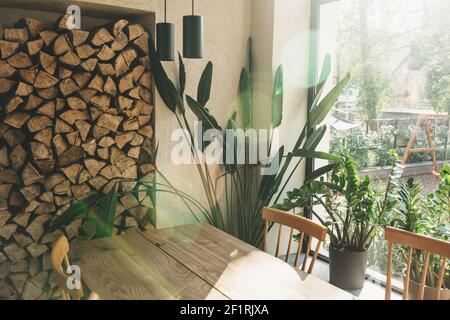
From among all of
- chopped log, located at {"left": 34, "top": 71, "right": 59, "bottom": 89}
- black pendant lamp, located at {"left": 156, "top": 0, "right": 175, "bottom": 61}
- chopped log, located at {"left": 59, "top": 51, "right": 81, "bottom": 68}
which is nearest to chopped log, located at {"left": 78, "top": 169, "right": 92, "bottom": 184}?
chopped log, located at {"left": 34, "top": 71, "right": 59, "bottom": 89}

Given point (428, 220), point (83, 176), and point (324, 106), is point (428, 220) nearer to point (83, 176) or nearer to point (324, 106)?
point (324, 106)

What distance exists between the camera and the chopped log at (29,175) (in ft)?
8.84

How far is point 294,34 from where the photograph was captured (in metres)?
3.44

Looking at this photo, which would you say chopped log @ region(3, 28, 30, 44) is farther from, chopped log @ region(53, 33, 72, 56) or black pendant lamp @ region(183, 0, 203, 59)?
black pendant lamp @ region(183, 0, 203, 59)

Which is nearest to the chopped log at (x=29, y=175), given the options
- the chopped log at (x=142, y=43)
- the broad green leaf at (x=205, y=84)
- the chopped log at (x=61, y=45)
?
the chopped log at (x=61, y=45)

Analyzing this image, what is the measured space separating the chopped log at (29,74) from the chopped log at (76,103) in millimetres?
239

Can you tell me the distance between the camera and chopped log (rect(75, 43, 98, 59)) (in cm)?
276

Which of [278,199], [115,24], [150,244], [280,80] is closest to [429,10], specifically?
[280,80]

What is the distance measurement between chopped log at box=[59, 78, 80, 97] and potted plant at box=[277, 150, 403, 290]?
1557 millimetres

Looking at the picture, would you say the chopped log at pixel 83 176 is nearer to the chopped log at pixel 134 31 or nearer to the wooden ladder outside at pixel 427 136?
the chopped log at pixel 134 31

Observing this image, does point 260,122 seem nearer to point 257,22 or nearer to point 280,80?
point 280,80

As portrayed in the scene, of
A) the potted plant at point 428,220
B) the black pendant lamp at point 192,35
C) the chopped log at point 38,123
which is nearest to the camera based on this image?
the black pendant lamp at point 192,35

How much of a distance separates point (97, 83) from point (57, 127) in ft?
1.24

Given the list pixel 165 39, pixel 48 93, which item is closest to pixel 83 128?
pixel 48 93
